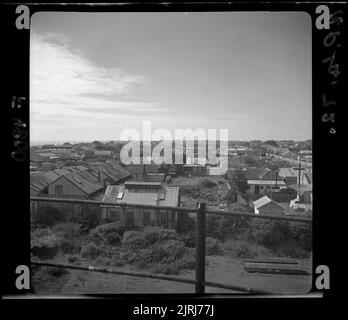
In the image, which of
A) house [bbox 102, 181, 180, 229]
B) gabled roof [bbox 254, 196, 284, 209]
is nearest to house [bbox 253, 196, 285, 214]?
gabled roof [bbox 254, 196, 284, 209]

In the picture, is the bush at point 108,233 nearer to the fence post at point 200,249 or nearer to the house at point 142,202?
the house at point 142,202

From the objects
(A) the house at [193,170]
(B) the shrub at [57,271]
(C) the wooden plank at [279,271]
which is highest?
(A) the house at [193,170]

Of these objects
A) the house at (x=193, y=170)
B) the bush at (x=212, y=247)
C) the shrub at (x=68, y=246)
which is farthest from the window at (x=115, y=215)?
the bush at (x=212, y=247)

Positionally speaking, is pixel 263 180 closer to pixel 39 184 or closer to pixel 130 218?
pixel 130 218
